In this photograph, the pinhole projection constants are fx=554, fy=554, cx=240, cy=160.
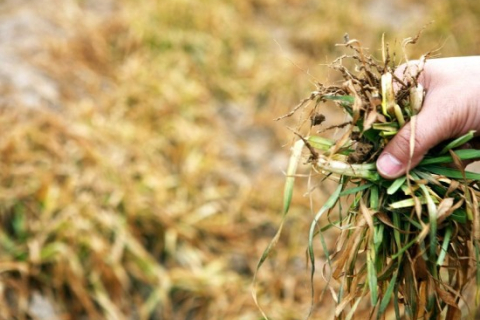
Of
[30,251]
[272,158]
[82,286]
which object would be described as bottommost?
[272,158]

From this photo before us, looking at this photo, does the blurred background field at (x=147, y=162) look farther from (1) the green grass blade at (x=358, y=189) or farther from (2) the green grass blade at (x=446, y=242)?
(2) the green grass blade at (x=446, y=242)

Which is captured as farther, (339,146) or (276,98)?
(276,98)

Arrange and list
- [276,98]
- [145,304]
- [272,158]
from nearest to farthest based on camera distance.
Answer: [145,304], [272,158], [276,98]

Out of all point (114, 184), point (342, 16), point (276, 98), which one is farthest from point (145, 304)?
point (342, 16)

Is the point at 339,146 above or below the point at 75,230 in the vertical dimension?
above

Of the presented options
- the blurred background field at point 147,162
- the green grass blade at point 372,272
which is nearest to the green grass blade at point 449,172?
the green grass blade at point 372,272

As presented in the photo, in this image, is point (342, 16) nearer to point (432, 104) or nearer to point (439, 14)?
point (439, 14)

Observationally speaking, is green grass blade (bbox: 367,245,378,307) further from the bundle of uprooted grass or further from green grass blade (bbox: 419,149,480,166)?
green grass blade (bbox: 419,149,480,166)
